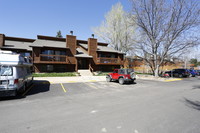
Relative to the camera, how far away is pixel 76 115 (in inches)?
170

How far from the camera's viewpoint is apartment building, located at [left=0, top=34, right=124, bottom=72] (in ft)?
62.7

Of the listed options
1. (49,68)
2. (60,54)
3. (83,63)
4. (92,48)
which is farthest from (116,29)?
(49,68)

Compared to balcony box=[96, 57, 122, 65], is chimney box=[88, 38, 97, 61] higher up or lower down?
higher up

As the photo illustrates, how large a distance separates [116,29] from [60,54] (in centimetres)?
1962

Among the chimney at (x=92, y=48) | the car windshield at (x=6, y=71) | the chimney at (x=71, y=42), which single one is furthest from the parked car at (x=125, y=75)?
the chimney at (x=71, y=42)

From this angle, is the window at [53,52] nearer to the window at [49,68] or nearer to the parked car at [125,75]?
the window at [49,68]

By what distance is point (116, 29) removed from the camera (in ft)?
107

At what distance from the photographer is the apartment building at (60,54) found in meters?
19.1

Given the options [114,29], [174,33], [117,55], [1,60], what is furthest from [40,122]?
[114,29]

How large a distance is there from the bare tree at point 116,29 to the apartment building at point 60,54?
8293mm

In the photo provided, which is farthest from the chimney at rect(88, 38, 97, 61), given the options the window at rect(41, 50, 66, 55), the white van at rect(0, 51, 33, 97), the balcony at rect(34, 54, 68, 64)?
the white van at rect(0, 51, 33, 97)

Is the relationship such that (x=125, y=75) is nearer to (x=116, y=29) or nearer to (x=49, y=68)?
(x=49, y=68)

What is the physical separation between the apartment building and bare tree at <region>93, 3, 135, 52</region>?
829cm

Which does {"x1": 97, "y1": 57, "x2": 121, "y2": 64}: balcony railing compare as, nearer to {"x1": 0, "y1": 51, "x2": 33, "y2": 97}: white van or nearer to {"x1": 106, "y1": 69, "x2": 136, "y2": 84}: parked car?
{"x1": 106, "y1": 69, "x2": 136, "y2": 84}: parked car
